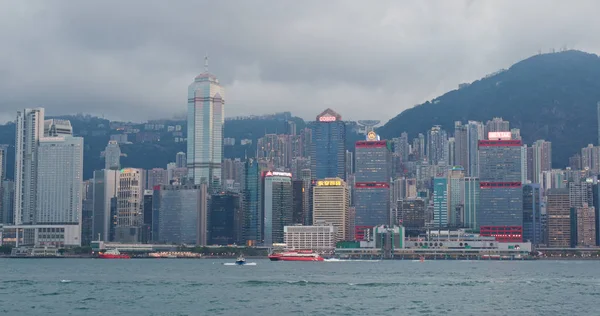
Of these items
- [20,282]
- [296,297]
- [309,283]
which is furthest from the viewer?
[20,282]

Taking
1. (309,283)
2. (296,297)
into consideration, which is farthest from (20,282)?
(296,297)

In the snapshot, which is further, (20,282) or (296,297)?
(20,282)

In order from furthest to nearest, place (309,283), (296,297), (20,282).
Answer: (20,282) < (309,283) < (296,297)

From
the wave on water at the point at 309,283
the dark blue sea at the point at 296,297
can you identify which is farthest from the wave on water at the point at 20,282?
the wave on water at the point at 309,283

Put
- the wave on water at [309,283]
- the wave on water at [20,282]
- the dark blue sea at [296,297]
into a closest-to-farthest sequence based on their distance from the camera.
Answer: the dark blue sea at [296,297] → the wave on water at [309,283] → the wave on water at [20,282]

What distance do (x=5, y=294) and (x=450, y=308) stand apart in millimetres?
50941

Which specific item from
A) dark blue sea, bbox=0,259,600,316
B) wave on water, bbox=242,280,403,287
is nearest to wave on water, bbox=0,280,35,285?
A: dark blue sea, bbox=0,259,600,316

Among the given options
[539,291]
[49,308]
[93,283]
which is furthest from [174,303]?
[539,291]

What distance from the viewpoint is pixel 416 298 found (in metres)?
114

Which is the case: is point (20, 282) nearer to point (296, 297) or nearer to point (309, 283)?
point (309, 283)

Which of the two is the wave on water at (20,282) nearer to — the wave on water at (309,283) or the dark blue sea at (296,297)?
the dark blue sea at (296,297)

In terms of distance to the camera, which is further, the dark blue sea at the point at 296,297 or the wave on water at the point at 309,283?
the wave on water at the point at 309,283

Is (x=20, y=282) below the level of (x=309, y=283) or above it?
below

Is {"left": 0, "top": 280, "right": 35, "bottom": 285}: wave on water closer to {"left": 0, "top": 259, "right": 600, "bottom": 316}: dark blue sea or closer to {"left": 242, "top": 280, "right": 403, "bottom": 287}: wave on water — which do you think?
{"left": 0, "top": 259, "right": 600, "bottom": 316}: dark blue sea
